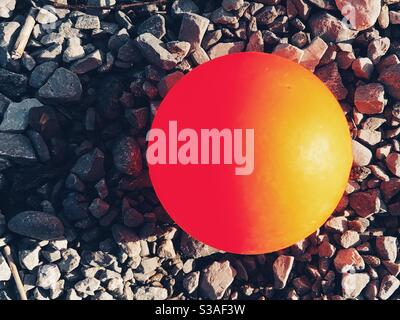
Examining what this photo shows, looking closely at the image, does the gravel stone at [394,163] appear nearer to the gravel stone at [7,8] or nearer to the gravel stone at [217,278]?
the gravel stone at [217,278]

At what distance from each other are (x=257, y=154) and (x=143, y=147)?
1.41 meters

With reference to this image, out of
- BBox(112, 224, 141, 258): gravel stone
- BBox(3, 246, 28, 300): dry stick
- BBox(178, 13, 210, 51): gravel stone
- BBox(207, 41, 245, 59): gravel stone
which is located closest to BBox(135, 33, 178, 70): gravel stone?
BBox(178, 13, 210, 51): gravel stone

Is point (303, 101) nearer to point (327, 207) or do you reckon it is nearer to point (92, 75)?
point (327, 207)

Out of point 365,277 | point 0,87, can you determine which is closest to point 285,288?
point 365,277

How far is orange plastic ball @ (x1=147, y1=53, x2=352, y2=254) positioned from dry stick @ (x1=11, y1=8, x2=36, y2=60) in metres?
1.62

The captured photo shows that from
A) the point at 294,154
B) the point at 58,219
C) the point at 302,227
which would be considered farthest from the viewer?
the point at 58,219

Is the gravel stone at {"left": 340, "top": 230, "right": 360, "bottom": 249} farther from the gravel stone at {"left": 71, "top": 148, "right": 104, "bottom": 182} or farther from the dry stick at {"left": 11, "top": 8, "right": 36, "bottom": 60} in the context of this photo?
the dry stick at {"left": 11, "top": 8, "right": 36, "bottom": 60}

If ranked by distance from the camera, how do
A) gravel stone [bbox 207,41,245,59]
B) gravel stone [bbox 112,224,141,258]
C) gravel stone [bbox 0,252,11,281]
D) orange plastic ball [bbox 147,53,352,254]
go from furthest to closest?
gravel stone [bbox 207,41,245,59]
gravel stone [bbox 112,224,141,258]
gravel stone [bbox 0,252,11,281]
orange plastic ball [bbox 147,53,352,254]

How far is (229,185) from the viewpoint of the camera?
3.04 m

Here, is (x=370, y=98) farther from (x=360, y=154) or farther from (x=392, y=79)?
(x=360, y=154)

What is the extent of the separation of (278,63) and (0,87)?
7.76 feet

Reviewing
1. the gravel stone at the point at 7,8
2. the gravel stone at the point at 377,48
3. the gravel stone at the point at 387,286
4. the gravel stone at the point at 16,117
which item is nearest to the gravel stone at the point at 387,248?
the gravel stone at the point at 387,286

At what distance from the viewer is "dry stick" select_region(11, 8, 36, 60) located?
13.6ft

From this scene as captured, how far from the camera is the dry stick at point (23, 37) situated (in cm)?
414
